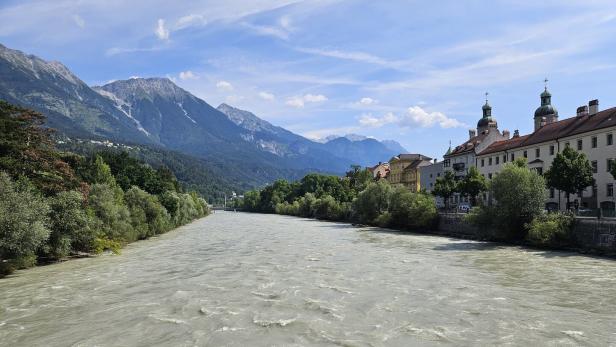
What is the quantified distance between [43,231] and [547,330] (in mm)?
30896

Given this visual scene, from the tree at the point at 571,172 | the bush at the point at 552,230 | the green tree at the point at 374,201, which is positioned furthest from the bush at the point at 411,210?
the bush at the point at 552,230

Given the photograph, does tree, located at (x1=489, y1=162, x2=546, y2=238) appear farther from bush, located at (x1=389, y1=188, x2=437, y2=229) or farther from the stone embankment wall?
bush, located at (x1=389, y1=188, x2=437, y2=229)

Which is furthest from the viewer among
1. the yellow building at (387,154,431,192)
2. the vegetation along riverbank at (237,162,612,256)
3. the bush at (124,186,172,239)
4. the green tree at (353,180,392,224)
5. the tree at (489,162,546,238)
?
the yellow building at (387,154,431,192)

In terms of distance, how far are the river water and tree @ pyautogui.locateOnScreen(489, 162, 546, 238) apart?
9144 mm

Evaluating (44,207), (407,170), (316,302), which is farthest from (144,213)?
(407,170)

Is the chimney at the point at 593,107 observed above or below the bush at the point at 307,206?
above

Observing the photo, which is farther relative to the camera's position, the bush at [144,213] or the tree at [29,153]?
the bush at [144,213]

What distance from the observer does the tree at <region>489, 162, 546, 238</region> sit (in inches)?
2056

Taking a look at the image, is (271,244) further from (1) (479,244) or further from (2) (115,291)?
(2) (115,291)

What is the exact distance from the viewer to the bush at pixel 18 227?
31578mm

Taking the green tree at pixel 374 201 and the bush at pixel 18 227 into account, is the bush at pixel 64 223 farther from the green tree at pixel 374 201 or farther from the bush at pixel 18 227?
the green tree at pixel 374 201

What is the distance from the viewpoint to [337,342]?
732 inches

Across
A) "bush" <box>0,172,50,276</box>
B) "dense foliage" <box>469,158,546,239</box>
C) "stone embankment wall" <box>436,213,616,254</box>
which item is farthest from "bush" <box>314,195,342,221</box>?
"bush" <box>0,172,50,276</box>

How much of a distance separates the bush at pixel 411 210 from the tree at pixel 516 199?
21.7 m
